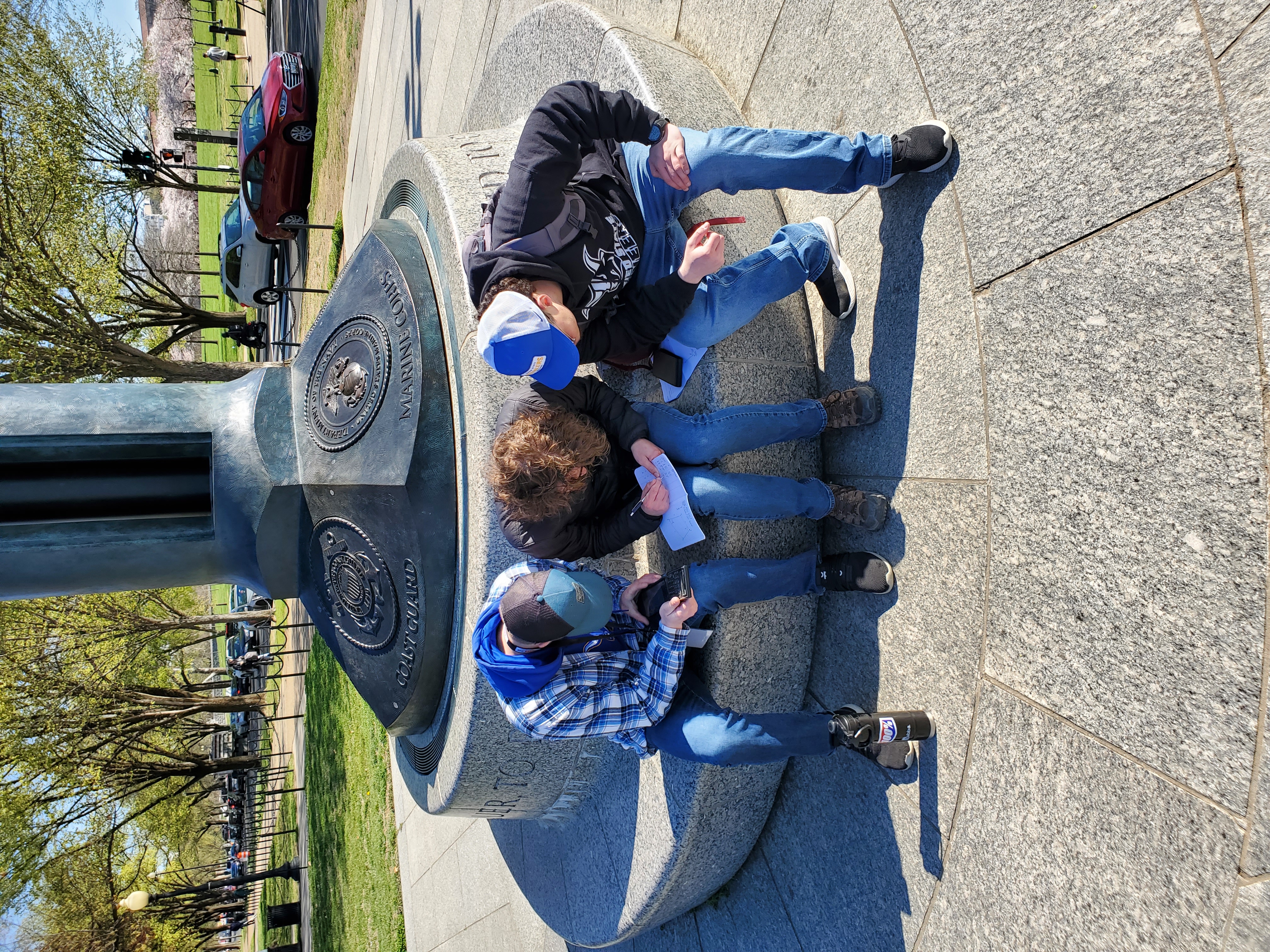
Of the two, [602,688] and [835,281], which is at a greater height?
[835,281]

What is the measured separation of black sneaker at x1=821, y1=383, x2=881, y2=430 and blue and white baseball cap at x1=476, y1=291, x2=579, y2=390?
4.58 ft

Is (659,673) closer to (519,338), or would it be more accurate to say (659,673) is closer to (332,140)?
(519,338)

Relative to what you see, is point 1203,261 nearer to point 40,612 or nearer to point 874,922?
point 874,922

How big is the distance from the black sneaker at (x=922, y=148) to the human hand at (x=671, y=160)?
88 centimetres

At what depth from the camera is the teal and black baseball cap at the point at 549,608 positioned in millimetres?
3141

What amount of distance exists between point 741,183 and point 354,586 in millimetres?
2919

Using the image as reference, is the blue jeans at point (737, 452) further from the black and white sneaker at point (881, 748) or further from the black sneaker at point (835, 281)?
the black and white sneaker at point (881, 748)

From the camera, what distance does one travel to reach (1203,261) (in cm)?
245

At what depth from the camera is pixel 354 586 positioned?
4555 millimetres

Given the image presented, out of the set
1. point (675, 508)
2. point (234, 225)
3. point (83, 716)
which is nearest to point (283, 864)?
point (83, 716)

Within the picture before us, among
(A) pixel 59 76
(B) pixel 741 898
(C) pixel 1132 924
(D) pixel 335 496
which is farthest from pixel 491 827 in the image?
(A) pixel 59 76

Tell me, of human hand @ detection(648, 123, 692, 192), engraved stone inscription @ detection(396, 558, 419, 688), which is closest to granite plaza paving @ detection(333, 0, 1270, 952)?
human hand @ detection(648, 123, 692, 192)

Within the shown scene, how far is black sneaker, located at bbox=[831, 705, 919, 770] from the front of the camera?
3445 millimetres

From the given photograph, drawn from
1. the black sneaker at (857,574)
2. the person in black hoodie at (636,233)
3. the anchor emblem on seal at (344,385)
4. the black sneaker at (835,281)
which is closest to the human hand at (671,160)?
the person in black hoodie at (636,233)
